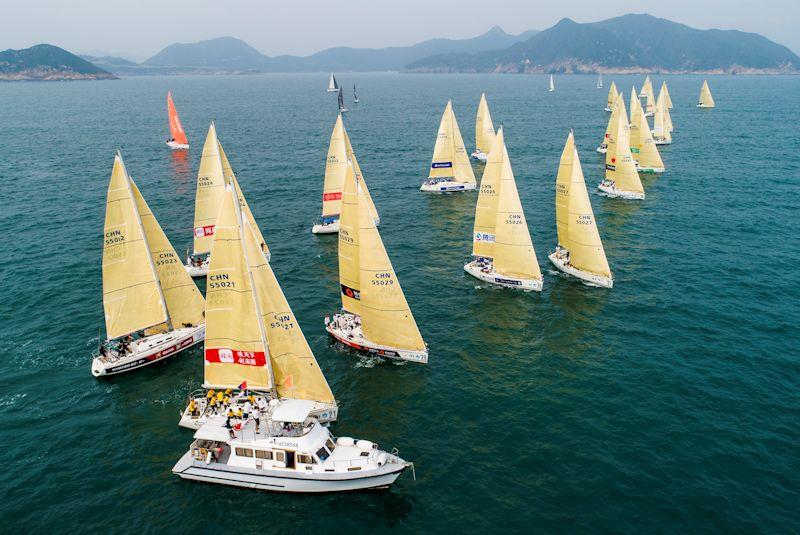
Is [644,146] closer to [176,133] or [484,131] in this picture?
[484,131]

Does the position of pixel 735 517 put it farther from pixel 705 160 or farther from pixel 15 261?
pixel 705 160

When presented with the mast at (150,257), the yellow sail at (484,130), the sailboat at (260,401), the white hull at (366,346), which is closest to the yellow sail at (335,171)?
the white hull at (366,346)

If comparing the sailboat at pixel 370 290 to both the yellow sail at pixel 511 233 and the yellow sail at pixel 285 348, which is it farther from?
the yellow sail at pixel 511 233

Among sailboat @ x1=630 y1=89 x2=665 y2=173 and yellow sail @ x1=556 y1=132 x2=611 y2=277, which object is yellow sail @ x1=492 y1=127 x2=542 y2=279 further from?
sailboat @ x1=630 y1=89 x2=665 y2=173

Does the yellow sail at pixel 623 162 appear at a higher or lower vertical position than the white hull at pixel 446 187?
higher

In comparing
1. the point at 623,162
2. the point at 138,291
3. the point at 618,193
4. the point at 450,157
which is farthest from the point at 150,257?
the point at 623,162

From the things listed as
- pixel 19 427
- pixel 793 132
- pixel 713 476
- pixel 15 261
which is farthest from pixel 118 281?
pixel 793 132

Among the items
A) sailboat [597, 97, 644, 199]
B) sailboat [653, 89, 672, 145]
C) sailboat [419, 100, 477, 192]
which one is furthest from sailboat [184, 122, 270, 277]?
sailboat [653, 89, 672, 145]
